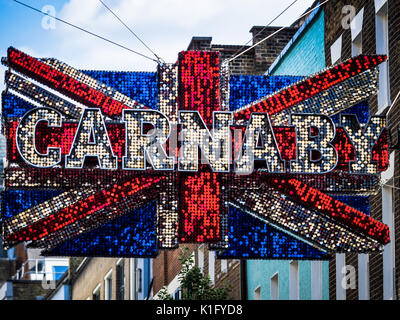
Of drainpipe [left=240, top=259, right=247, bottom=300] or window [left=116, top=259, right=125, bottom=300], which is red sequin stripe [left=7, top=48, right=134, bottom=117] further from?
window [left=116, top=259, right=125, bottom=300]

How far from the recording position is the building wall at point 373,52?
17.9 metres

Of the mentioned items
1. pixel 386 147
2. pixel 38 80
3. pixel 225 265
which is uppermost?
pixel 38 80

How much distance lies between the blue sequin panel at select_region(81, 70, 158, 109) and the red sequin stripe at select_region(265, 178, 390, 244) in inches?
81.8

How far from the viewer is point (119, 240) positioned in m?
15.9

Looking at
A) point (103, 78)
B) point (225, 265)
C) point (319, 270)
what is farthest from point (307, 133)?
point (225, 265)

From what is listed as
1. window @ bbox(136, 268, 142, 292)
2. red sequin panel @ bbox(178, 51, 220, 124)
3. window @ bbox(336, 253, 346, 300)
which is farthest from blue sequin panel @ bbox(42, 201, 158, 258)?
window @ bbox(136, 268, 142, 292)

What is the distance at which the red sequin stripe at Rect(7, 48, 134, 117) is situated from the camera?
16203 mm

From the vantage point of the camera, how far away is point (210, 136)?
15.6 meters

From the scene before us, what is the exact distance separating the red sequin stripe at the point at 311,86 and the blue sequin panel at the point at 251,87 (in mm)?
290

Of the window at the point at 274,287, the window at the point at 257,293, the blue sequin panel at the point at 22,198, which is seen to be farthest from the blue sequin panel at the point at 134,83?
→ the window at the point at 257,293

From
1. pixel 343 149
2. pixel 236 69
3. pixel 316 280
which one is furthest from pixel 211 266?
pixel 343 149

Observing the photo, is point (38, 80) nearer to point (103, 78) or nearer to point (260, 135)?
point (103, 78)
